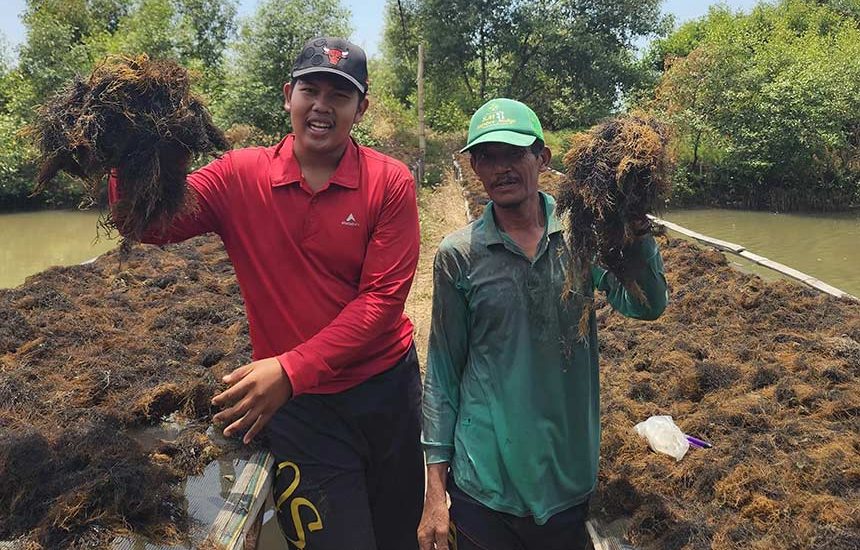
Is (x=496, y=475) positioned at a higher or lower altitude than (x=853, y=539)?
higher

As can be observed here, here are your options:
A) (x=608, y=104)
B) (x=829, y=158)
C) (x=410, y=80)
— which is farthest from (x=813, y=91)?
(x=410, y=80)

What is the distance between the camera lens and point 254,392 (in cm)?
180

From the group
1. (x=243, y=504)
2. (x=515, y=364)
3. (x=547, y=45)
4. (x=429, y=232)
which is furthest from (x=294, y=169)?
(x=547, y=45)

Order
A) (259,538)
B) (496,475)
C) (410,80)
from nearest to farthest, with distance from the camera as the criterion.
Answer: (496,475) < (259,538) < (410,80)

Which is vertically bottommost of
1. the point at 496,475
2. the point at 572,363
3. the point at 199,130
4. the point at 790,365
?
the point at 790,365

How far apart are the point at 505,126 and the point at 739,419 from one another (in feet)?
7.62

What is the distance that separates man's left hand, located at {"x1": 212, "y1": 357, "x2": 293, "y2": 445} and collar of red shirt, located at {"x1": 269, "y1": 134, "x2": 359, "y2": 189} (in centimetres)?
65

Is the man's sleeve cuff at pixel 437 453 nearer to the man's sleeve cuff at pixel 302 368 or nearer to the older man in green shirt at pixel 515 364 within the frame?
the older man in green shirt at pixel 515 364

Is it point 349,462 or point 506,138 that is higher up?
point 506,138

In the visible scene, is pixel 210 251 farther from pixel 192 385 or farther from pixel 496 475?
pixel 496 475

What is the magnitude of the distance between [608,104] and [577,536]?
2495 centimetres

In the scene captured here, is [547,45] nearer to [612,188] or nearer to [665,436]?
[665,436]

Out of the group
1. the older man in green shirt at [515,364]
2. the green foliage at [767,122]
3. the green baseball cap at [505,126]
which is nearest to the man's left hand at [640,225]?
the older man in green shirt at [515,364]

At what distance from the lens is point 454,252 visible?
2.00m
